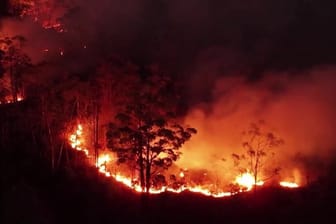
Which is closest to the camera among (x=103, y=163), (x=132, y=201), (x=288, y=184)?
(x=132, y=201)

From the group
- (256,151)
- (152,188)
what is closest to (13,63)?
(152,188)

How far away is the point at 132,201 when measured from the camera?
65.1 feet

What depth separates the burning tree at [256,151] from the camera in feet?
69.3

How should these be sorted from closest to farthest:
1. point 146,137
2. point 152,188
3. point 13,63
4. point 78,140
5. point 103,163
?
point 146,137, point 152,188, point 103,163, point 78,140, point 13,63

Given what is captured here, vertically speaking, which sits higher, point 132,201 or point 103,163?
point 103,163

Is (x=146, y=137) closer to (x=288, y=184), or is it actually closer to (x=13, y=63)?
(x=288, y=184)

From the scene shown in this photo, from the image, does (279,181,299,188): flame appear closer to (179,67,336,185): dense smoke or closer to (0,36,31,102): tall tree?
(179,67,336,185): dense smoke

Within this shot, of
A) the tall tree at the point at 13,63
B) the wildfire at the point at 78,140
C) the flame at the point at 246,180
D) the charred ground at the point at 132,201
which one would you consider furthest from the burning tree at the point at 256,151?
the tall tree at the point at 13,63

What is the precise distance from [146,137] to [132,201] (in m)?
2.57

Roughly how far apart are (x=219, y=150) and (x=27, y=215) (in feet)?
30.1

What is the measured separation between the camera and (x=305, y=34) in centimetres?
2884

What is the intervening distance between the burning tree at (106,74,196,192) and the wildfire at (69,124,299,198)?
50cm

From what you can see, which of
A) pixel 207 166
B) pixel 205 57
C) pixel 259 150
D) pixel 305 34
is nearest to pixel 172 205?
pixel 207 166

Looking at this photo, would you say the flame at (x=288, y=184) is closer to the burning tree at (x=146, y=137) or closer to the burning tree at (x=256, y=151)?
the burning tree at (x=256, y=151)
